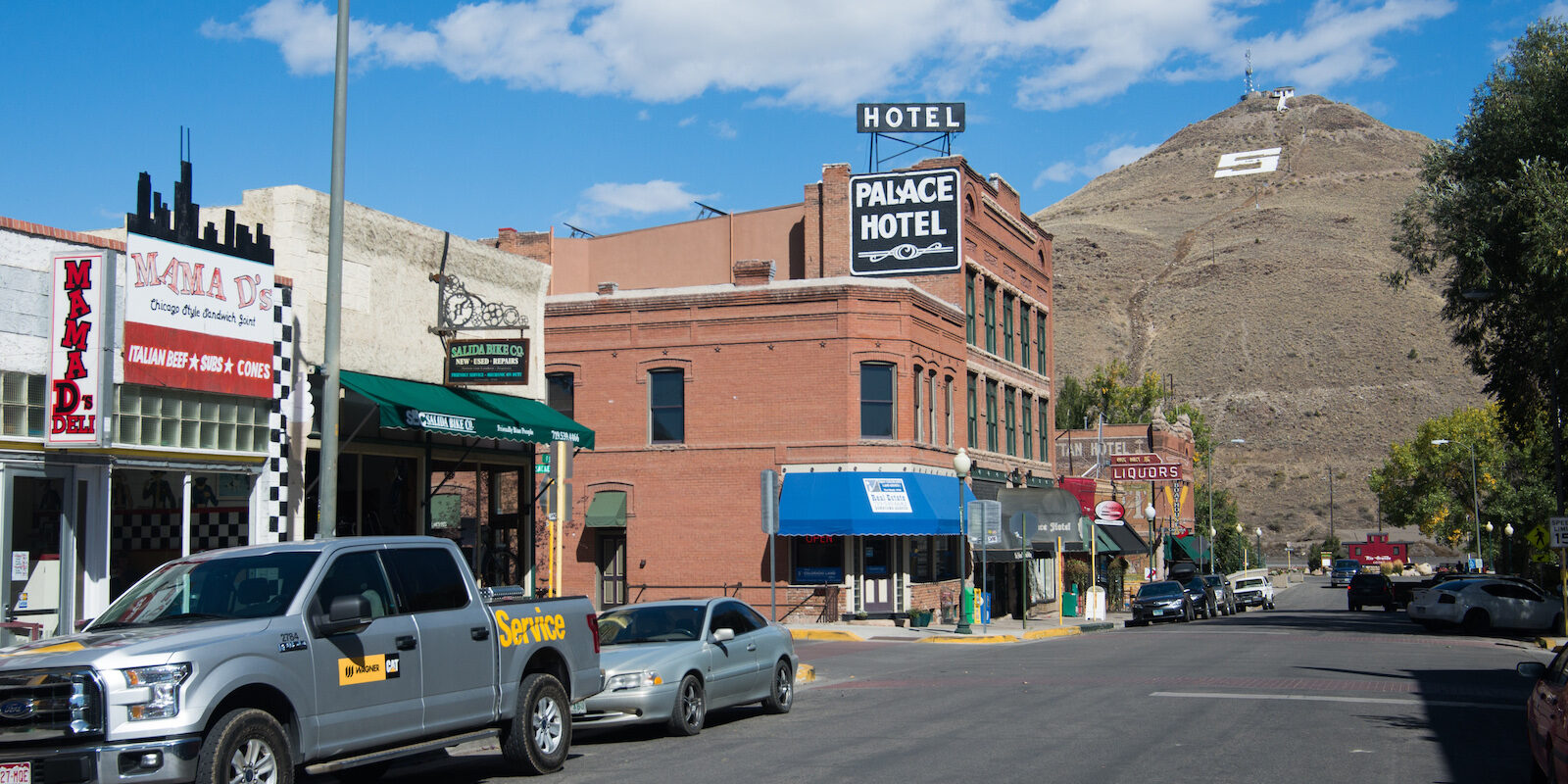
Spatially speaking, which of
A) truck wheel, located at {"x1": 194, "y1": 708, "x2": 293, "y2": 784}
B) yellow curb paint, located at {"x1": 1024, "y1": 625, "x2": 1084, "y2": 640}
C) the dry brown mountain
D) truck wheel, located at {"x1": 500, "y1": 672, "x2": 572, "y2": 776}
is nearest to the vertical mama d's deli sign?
truck wheel, located at {"x1": 500, "y1": 672, "x2": 572, "y2": 776}

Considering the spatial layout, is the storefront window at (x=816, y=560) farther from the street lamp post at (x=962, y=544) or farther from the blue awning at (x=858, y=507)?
the street lamp post at (x=962, y=544)

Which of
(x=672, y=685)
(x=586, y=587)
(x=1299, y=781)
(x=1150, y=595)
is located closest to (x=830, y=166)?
(x=586, y=587)

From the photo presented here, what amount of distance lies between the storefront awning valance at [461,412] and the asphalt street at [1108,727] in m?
6.44

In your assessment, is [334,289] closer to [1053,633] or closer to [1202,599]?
[1053,633]

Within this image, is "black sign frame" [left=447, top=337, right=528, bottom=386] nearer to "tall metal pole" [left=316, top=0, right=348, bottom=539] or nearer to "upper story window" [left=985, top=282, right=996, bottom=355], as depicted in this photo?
"tall metal pole" [left=316, top=0, right=348, bottom=539]

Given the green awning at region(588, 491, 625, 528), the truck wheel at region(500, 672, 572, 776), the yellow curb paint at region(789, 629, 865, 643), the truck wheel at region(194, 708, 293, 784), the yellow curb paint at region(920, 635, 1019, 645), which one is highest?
Result: the green awning at region(588, 491, 625, 528)

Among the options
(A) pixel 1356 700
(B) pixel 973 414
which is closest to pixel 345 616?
(A) pixel 1356 700

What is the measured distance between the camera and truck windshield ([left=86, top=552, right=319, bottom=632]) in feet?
29.9

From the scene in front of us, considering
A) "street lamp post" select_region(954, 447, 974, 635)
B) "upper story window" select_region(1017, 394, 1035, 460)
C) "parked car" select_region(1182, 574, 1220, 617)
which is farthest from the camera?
"upper story window" select_region(1017, 394, 1035, 460)

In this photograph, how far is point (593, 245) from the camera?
44719 mm

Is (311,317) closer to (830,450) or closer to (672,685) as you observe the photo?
(672,685)

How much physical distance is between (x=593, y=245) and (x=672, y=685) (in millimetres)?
32619

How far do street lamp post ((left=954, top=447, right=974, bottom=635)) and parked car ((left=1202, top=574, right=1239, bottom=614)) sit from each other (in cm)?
1417

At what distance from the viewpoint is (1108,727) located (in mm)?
13797
